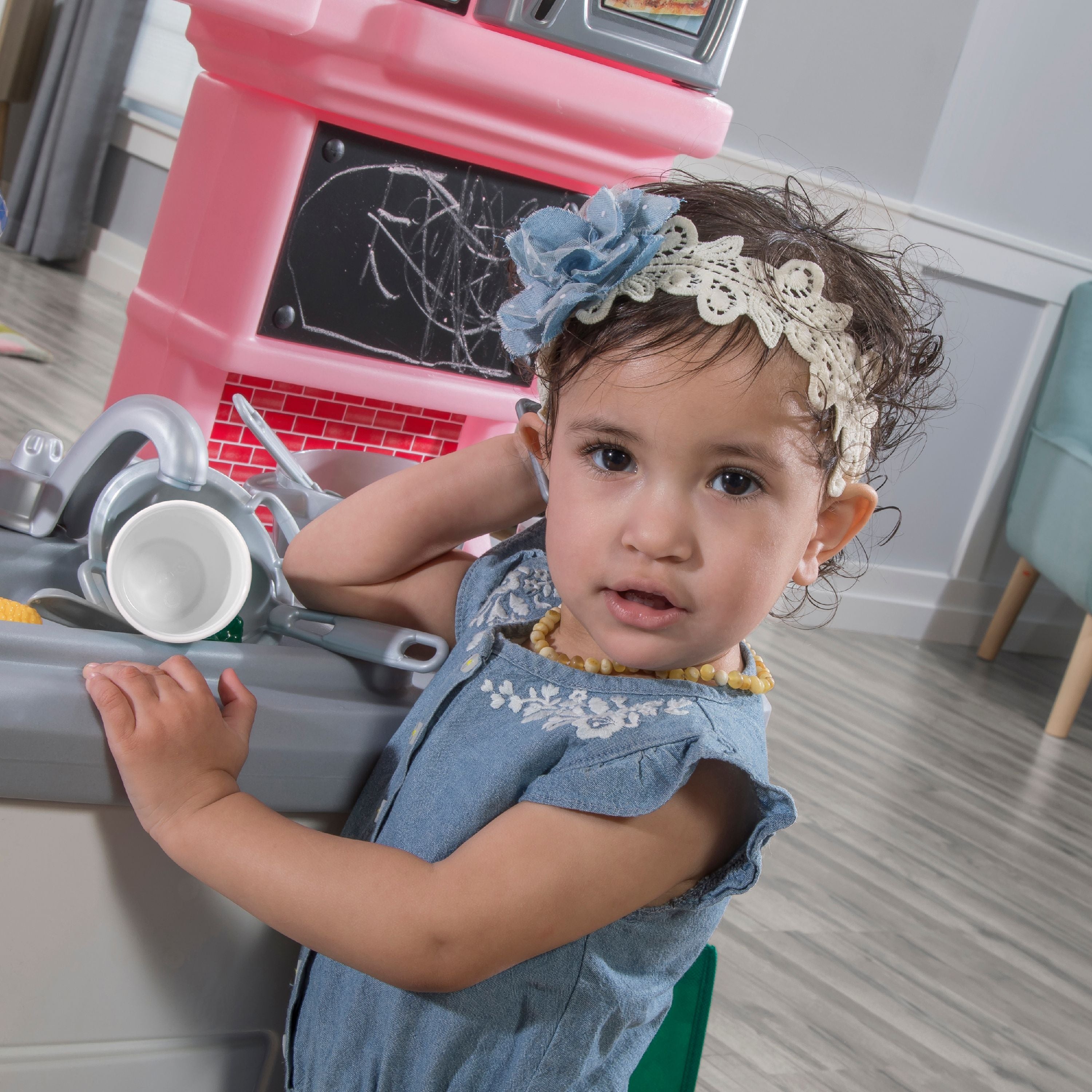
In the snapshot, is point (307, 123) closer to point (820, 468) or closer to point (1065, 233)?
point (820, 468)

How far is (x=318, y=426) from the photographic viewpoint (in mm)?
1032

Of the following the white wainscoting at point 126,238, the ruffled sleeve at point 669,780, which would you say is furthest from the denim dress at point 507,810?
the white wainscoting at point 126,238

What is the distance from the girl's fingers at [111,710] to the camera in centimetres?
49

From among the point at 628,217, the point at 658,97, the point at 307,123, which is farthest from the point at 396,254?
the point at 628,217

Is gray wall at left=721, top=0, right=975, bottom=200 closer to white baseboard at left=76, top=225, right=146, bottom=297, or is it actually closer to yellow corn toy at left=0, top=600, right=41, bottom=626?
yellow corn toy at left=0, top=600, right=41, bottom=626

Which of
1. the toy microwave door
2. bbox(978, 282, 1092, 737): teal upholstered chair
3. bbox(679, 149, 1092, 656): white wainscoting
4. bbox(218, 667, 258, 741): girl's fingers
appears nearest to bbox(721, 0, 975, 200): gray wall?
bbox(679, 149, 1092, 656): white wainscoting

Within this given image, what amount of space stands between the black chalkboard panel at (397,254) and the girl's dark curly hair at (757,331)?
0.38 meters

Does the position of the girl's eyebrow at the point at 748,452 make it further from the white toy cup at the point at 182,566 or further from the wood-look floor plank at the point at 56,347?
the wood-look floor plank at the point at 56,347

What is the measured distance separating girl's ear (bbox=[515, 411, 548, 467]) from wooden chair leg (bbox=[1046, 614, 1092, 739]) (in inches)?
71.2

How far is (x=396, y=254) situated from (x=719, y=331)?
20.9 inches

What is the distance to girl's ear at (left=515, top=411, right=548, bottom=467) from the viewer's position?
0.62 m

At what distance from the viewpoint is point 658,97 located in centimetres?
95

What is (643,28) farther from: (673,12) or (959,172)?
(959,172)

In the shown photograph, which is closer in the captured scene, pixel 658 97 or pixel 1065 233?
pixel 658 97
